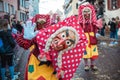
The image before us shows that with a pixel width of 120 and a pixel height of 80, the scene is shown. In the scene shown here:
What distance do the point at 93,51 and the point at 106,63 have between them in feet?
6.22

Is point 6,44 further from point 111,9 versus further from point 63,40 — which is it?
point 111,9

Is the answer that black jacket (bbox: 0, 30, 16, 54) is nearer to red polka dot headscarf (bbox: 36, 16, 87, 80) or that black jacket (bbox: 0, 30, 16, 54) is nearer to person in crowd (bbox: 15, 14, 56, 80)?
person in crowd (bbox: 15, 14, 56, 80)

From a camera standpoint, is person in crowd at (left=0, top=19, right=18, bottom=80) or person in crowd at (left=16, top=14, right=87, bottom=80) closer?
person in crowd at (left=16, top=14, right=87, bottom=80)

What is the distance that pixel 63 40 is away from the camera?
4.42 metres

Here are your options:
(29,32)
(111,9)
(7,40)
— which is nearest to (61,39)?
(29,32)

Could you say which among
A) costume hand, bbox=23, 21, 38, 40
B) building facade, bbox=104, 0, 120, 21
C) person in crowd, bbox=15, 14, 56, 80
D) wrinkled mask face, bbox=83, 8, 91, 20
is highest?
building facade, bbox=104, 0, 120, 21

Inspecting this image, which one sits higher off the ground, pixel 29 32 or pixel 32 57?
pixel 29 32

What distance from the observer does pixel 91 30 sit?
8.34 meters

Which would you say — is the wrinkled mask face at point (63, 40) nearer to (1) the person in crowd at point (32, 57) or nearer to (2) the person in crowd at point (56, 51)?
(2) the person in crowd at point (56, 51)

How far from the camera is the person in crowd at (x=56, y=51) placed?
4.43 metres

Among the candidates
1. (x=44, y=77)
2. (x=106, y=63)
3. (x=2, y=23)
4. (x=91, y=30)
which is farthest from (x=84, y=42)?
(x=106, y=63)

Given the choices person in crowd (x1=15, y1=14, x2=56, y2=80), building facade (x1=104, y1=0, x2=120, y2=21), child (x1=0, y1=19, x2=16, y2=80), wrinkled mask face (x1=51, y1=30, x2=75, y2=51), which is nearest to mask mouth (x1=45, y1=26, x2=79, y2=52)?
wrinkled mask face (x1=51, y1=30, x2=75, y2=51)

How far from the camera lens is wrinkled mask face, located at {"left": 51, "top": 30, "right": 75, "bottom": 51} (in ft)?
14.4

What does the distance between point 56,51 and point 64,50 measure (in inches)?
4.5
